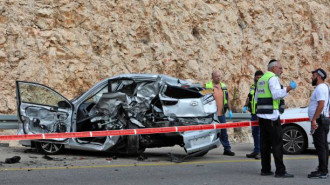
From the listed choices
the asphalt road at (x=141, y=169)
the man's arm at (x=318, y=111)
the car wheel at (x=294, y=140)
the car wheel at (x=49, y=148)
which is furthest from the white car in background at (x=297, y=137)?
the car wheel at (x=49, y=148)

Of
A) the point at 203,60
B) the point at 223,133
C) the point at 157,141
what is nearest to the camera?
the point at 157,141

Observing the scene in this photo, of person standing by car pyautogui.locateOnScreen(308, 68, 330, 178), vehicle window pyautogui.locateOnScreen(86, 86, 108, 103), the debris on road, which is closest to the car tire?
vehicle window pyautogui.locateOnScreen(86, 86, 108, 103)

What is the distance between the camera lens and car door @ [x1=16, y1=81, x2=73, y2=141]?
10250 millimetres

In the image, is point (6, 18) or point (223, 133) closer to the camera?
point (223, 133)

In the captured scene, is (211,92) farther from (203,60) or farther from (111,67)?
(203,60)

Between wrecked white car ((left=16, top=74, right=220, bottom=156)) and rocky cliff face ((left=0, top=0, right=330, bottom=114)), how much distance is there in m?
4.65

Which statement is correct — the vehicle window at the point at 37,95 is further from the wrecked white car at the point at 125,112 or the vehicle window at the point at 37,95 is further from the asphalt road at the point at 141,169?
the asphalt road at the point at 141,169

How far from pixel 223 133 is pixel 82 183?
4.74 metres

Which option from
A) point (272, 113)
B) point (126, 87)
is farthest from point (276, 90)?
point (126, 87)

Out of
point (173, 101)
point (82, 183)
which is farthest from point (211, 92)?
point (82, 183)

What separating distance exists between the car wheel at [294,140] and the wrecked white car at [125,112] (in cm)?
213

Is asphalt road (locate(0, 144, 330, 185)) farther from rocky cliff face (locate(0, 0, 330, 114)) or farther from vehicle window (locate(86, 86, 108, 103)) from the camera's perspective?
rocky cliff face (locate(0, 0, 330, 114))

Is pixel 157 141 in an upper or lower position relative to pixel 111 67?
lower

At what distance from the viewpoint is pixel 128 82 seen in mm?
10477
